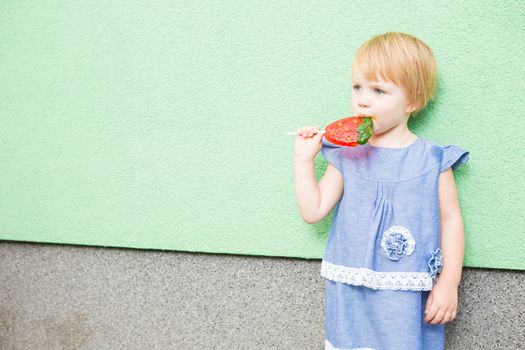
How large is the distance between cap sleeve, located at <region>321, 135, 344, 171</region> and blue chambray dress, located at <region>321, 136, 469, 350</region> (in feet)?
0.05

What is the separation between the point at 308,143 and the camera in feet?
3.20

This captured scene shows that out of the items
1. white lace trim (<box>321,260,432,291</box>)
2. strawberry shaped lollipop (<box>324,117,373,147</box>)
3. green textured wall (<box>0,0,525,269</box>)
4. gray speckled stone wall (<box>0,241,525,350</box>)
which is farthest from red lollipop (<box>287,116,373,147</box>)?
gray speckled stone wall (<box>0,241,525,350</box>)

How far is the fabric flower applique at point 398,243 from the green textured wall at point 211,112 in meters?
→ 0.21

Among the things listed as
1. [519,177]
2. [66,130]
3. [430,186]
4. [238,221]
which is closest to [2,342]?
[66,130]

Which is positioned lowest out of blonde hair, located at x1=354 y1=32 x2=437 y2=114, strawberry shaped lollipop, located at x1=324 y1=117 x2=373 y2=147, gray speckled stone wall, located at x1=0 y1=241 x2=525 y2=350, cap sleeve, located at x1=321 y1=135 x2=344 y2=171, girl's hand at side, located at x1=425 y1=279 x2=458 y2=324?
gray speckled stone wall, located at x1=0 y1=241 x2=525 y2=350

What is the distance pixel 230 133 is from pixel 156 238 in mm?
356

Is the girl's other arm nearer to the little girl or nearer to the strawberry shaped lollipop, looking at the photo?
the little girl

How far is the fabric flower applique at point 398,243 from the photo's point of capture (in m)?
0.91

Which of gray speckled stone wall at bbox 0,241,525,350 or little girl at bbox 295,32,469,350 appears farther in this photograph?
gray speckled stone wall at bbox 0,241,525,350

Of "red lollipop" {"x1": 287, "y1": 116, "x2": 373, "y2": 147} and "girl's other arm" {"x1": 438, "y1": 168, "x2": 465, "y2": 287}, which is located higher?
"red lollipop" {"x1": 287, "y1": 116, "x2": 373, "y2": 147}

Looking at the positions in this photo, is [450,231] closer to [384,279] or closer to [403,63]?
[384,279]

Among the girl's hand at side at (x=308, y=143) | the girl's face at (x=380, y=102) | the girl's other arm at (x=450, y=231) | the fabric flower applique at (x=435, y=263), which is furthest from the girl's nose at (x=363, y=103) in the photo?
the fabric flower applique at (x=435, y=263)

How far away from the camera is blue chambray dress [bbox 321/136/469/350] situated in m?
0.91

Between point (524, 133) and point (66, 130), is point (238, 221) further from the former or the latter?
point (524, 133)
